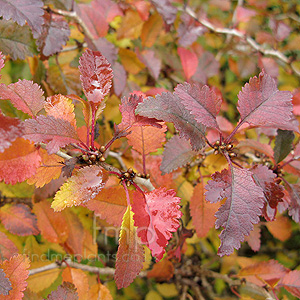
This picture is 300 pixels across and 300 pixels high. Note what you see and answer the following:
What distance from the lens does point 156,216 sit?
0.59 metres

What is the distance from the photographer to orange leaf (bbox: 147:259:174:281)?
0.92m

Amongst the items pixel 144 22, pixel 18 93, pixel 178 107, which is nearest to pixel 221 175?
pixel 178 107

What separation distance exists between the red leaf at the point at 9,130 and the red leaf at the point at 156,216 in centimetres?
27

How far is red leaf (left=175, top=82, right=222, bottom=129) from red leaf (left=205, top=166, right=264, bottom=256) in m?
0.13

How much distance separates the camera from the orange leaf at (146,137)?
0.69 metres

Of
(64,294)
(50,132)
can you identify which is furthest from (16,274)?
(50,132)

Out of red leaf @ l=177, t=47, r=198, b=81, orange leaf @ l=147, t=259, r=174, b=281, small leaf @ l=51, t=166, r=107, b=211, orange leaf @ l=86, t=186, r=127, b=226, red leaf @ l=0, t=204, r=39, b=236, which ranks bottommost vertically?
orange leaf @ l=147, t=259, r=174, b=281

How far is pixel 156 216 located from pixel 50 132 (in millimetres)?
282

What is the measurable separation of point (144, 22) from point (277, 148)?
30.2 inches

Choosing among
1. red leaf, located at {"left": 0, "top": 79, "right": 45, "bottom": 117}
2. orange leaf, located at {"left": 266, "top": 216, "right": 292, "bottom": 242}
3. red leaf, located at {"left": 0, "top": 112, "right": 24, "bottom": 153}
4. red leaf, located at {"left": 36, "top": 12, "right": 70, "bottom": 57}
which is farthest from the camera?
orange leaf, located at {"left": 266, "top": 216, "right": 292, "bottom": 242}

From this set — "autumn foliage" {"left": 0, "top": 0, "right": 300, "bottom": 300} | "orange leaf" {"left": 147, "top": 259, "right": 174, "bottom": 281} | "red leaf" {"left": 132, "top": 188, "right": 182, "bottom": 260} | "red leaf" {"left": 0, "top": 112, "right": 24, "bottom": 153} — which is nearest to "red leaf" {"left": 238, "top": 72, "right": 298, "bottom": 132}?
"autumn foliage" {"left": 0, "top": 0, "right": 300, "bottom": 300}

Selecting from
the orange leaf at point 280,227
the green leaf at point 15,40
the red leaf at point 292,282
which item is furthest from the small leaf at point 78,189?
the orange leaf at point 280,227

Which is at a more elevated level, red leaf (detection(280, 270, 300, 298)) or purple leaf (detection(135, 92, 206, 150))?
purple leaf (detection(135, 92, 206, 150))

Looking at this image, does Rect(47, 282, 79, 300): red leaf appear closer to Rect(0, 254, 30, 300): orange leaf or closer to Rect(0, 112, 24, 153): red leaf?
A: Rect(0, 254, 30, 300): orange leaf
